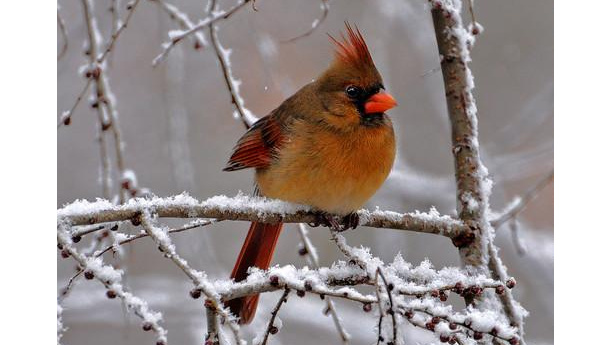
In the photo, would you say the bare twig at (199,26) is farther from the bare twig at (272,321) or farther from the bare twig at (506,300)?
the bare twig at (506,300)

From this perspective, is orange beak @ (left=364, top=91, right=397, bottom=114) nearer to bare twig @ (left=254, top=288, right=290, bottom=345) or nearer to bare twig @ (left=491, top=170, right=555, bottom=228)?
bare twig @ (left=491, top=170, right=555, bottom=228)

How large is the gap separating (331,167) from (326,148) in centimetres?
7

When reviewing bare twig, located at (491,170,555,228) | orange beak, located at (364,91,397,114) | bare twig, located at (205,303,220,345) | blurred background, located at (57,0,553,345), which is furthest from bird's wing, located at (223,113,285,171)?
bare twig, located at (205,303,220,345)

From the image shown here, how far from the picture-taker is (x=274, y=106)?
9.59 ft

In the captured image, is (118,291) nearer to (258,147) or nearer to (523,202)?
(258,147)

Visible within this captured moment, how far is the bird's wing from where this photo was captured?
266 cm

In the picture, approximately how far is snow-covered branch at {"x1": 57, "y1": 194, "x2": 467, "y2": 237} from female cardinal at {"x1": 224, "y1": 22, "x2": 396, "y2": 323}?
0.28 feet

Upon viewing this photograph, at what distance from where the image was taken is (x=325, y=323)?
336 cm

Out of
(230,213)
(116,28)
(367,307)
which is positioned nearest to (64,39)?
(116,28)

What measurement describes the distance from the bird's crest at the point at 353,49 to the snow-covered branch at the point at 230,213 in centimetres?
50

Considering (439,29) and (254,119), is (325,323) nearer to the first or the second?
(254,119)

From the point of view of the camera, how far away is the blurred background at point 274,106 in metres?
2.70
